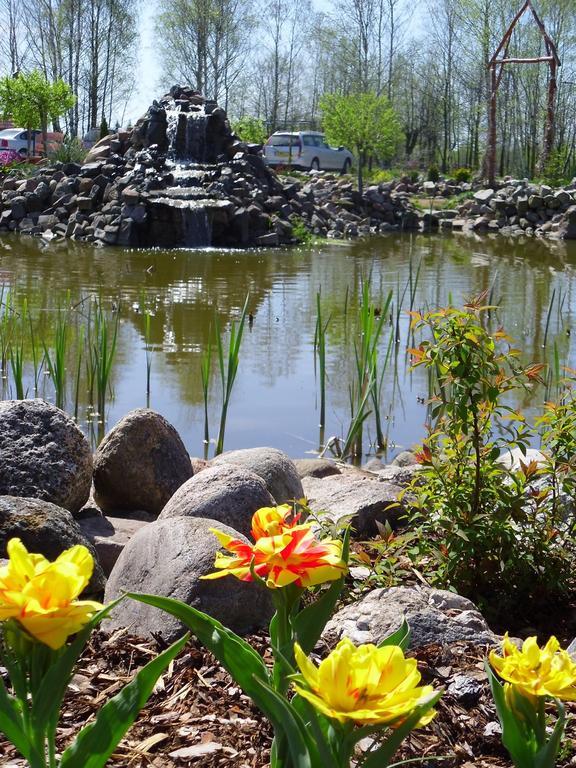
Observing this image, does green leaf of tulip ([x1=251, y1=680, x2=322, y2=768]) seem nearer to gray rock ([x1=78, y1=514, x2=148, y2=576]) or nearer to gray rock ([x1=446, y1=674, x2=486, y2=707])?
gray rock ([x1=446, y1=674, x2=486, y2=707])

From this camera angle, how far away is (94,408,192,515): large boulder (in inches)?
159

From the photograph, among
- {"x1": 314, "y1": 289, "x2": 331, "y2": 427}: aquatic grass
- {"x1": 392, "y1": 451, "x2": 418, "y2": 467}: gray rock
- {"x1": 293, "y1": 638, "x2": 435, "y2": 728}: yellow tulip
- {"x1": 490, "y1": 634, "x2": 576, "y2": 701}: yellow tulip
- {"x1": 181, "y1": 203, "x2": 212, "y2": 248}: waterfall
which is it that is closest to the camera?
{"x1": 293, "y1": 638, "x2": 435, "y2": 728}: yellow tulip

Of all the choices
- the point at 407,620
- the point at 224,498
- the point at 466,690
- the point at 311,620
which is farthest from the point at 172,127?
Answer: the point at 311,620


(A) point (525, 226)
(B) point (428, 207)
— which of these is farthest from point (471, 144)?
(A) point (525, 226)

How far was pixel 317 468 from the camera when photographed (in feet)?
16.0

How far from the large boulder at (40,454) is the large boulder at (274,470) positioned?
0.59 metres

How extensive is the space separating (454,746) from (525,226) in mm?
24695

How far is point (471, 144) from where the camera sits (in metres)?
48.1

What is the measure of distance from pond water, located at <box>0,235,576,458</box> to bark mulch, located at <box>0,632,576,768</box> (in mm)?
2047

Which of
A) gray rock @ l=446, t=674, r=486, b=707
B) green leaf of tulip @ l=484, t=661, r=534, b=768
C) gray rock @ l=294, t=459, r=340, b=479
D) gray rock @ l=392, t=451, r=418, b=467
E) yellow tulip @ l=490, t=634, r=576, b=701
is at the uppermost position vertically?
yellow tulip @ l=490, t=634, r=576, b=701

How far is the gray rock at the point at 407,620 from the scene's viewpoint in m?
2.32

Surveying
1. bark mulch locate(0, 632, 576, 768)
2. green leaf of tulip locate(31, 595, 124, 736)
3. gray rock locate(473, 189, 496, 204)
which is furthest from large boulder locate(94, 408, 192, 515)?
gray rock locate(473, 189, 496, 204)

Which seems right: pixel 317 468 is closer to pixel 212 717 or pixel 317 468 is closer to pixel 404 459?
pixel 404 459

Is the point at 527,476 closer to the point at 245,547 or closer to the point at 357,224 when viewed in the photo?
the point at 245,547
